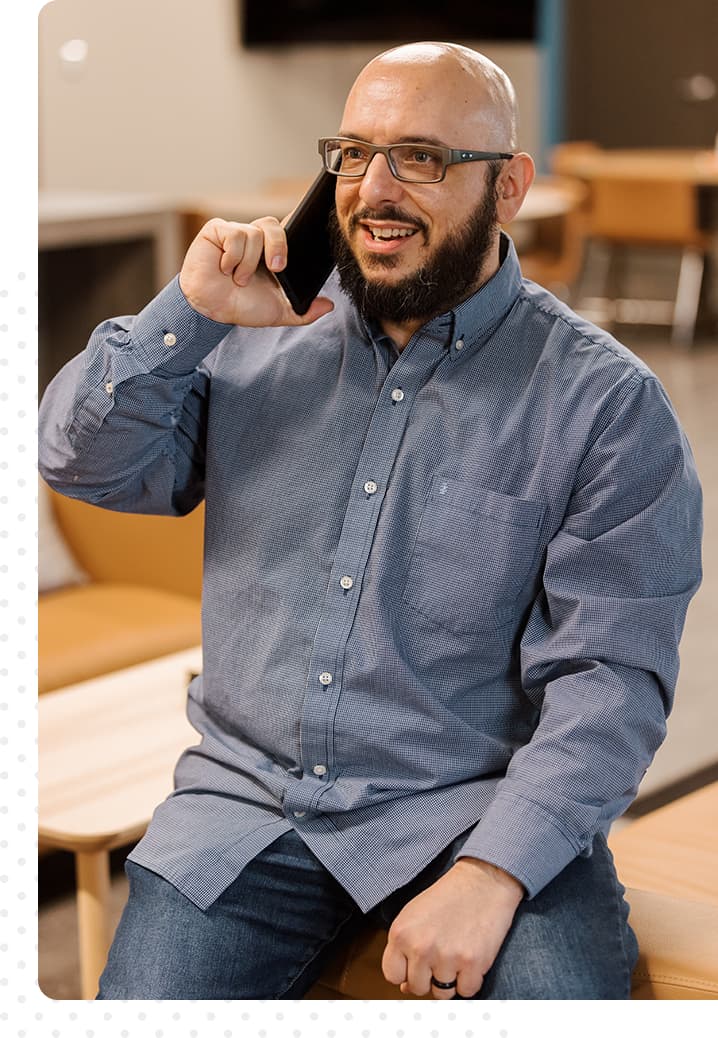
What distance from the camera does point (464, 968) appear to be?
143 cm

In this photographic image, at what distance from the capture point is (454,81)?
5.19 feet

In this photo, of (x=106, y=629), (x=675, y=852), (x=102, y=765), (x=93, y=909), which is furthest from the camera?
(x=106, y=629)

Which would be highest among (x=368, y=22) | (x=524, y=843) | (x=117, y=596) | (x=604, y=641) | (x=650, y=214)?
(x=368, y=22)

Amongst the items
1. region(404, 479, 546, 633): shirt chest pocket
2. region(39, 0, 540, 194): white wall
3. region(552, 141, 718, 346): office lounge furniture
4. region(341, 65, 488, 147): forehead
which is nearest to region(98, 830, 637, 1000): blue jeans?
region(404, 479, 546, 633): shirt chest pocket

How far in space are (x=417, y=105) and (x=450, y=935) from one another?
868 millimetres

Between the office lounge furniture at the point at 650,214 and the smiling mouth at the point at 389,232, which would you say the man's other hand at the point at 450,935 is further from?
the office lounge furniture at the point at 650,214

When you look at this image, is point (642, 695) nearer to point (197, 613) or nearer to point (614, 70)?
point (197, 613)

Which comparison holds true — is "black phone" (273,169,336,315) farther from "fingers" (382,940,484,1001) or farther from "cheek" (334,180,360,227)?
"fingers" (382,940,484,1001)

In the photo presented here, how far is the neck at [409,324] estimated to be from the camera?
1.70 metres

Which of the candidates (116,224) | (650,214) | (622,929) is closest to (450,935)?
(622,929)

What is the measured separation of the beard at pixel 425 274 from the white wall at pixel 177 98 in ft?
21.2

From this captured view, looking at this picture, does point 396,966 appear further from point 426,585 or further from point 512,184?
point 512,184

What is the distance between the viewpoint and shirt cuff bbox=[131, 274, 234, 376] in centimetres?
160

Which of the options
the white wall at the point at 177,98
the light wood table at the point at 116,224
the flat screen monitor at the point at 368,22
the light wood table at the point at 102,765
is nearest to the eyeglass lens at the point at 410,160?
the light wood table at the point at 102,765
